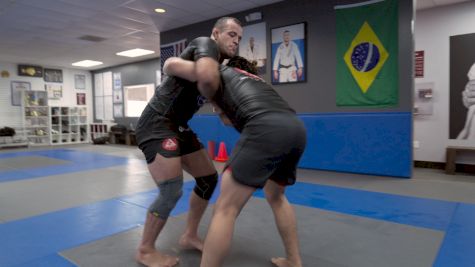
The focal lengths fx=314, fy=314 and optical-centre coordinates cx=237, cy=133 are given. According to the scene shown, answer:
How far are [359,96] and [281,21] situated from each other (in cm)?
197

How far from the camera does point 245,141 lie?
1.36 metres

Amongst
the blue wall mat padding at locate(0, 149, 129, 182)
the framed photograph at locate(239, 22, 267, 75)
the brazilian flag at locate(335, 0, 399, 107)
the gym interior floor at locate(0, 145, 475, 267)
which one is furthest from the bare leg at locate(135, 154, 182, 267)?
the framed photograph at locate(239, 22, 267, 75)

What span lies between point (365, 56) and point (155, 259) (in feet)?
14.1

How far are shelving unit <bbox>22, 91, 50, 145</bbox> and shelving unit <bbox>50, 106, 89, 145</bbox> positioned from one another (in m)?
0.23

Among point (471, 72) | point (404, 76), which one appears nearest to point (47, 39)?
point (404, 76)

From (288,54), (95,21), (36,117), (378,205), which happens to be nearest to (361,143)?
(378,205)

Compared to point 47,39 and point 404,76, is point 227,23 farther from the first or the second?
point 47,39

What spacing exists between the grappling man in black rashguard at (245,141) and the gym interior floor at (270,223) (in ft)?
2.00

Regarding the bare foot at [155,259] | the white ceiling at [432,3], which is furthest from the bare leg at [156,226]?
the white ceiling at [432,3]

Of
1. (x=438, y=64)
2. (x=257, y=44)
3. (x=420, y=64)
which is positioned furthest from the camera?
(x=257, y=44)

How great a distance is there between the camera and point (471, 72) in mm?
4996

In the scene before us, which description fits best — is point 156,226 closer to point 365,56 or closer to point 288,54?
point 365,56

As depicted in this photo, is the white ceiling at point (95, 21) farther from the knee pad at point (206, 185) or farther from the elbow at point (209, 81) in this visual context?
the elbow at point (209, 81)

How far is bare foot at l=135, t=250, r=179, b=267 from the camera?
1.79 metres
